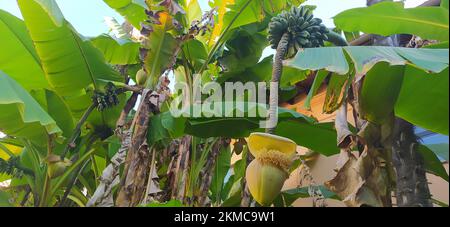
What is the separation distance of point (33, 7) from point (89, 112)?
0.61m

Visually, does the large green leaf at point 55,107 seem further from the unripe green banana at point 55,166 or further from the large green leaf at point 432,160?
the large green leaf at point 432,160

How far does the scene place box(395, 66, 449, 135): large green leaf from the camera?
101cm

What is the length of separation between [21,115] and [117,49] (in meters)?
1.00

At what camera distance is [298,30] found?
4.85ft

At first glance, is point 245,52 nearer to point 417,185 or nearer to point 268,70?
point 268,70

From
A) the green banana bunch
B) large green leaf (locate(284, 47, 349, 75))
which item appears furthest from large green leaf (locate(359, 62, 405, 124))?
the green banana bunch

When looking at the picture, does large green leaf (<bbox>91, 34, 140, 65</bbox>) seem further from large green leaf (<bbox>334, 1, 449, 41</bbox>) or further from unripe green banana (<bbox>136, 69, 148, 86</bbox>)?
large green leaf (<bbox>334, 1, 449, 41</bbox>)

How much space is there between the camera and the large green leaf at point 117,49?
2348 mm

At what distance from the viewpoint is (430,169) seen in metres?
1.52

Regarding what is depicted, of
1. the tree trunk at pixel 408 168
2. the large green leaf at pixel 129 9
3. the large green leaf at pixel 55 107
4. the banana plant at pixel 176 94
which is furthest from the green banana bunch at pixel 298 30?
the large green leaf at pixel 55 107

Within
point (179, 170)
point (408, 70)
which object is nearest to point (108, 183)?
point (179, 170)

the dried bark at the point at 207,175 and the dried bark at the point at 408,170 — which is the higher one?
the dried bark at the point at 207,175

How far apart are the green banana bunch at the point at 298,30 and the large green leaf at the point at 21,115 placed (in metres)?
0.97

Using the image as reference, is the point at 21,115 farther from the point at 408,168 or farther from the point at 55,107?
the point at 408,168
